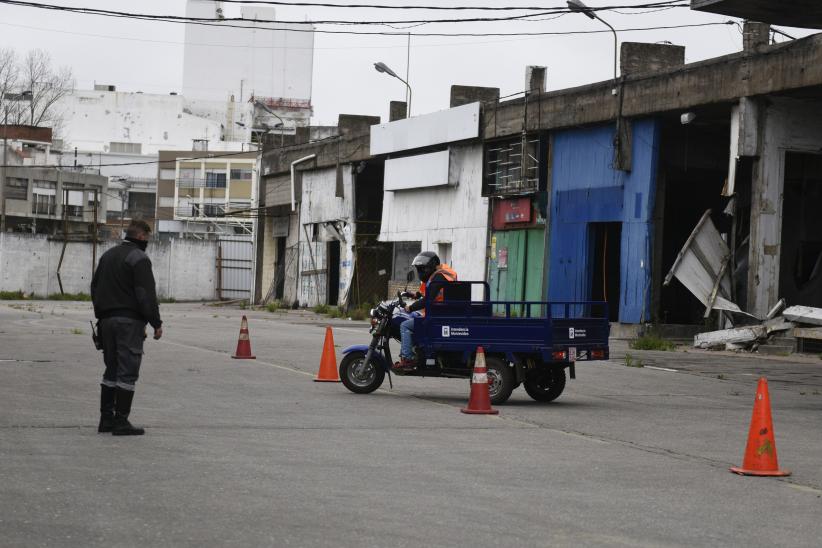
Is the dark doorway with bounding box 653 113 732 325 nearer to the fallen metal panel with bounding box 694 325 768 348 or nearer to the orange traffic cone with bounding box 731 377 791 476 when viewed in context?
the fallen metal panel with bounding box 694 325 768 348

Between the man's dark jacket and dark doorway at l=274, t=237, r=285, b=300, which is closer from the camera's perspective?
the man's dark jacket

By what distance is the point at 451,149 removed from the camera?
140 feet

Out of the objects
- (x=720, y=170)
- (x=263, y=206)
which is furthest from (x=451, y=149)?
(x=263, y=206)

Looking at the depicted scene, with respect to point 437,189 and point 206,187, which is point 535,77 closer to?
point 437,189

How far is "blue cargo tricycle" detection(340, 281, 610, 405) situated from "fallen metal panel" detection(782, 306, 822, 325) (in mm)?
12831

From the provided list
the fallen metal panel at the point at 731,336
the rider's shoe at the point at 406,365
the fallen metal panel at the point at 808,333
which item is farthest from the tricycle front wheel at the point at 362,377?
the fallen metal panel at the point at 731,336

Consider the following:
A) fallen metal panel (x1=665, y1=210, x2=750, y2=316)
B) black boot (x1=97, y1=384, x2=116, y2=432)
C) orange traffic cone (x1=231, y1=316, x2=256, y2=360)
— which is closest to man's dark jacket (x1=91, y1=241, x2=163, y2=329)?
black boot (x1=97, y1=384, x2=116, y2=432)

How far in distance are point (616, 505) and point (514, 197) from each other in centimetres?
→ 3097

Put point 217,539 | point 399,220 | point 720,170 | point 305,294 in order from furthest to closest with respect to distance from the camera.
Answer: point 305,294, point 399,220, point 720,170, point 217,539

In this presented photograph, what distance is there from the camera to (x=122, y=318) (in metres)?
11.4

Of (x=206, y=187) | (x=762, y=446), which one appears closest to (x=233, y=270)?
(x=206, y=187)

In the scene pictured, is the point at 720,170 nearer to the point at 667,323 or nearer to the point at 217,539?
the point at 667,323

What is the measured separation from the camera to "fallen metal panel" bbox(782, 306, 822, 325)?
2719 cm

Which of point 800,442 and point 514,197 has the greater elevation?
point 514,197
